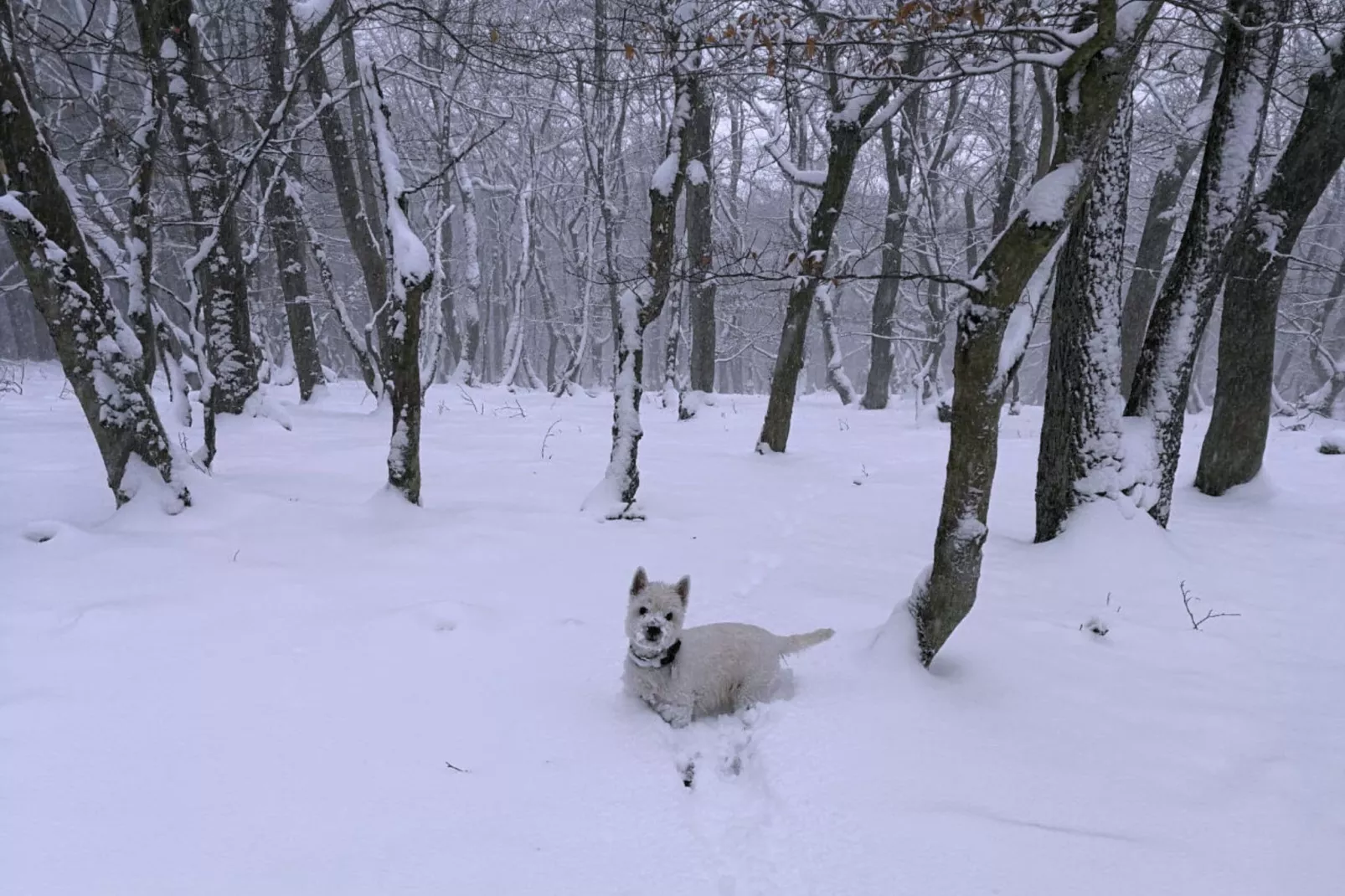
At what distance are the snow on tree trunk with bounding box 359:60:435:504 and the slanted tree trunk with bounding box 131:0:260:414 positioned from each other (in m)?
1.90

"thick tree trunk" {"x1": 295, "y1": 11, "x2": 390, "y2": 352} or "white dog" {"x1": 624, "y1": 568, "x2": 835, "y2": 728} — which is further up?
"thick tree trunk" {"x1": 295, "y1": 11, "x2": 390, "y2": 352}

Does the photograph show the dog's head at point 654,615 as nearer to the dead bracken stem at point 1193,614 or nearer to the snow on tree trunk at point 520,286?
the dead bracken stem at point 1193,614

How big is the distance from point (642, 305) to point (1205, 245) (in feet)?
17.9

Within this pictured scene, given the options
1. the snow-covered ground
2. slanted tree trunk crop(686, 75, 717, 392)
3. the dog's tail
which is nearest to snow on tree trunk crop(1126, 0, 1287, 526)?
the snow-covered ground

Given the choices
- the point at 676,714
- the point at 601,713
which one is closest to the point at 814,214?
the point at 676,714

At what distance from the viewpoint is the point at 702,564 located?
6.18 meters

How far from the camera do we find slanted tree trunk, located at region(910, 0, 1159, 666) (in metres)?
3.21

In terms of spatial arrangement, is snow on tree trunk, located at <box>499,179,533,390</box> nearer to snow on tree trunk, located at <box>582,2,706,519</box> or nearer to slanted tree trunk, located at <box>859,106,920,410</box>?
slanted tree trunk, located at <box>859,106,920,410</box>

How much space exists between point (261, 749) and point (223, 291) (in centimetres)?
895

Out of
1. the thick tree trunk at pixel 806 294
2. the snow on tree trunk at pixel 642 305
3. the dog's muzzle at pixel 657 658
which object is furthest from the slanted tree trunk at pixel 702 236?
the dog's muzzle at pixel 657 658

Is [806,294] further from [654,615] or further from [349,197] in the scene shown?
[349,197]

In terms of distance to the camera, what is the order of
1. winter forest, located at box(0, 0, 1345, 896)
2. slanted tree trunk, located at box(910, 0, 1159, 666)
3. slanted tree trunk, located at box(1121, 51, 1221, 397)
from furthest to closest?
slanted tree trunk, located at box(1121, 51, 1221, 397) < slanted tree trunk, located at box(910, 0, 1159, 666) < winter forest, located at box(0, 0, 1345, 896)

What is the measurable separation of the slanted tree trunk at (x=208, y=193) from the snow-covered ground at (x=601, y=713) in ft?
10.4

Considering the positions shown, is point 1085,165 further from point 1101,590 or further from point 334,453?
point 334,453
